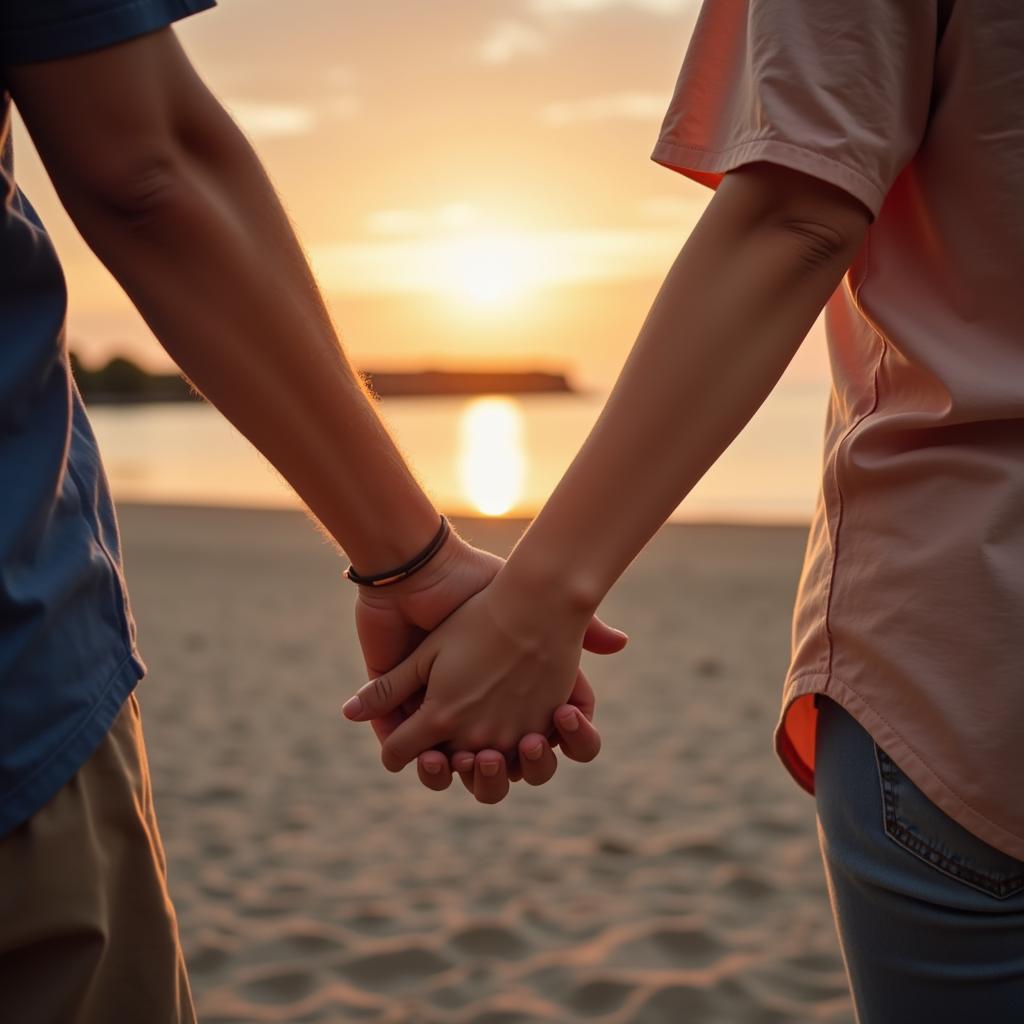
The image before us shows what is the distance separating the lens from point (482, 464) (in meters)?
27.6

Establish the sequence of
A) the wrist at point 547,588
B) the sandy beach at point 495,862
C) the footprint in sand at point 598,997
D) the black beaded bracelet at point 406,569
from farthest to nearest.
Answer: the sandy beach at point 495,862 → the footprint in sand at point 598,997 → the black beaded bracelet at point 406,569 → the wrist at point 547,588

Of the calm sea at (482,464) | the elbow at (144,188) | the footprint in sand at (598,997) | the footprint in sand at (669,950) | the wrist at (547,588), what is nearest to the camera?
the elbow at (144,188)

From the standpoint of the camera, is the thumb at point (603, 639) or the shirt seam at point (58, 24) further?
the thumb at point (603, 639)

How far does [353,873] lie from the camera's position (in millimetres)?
3598

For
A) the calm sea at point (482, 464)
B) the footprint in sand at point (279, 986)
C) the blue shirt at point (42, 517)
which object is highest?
the blue shirt at point (42, 517)

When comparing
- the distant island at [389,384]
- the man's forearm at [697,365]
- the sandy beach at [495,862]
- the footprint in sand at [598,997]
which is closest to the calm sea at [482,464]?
the man's forearm at [697,365]

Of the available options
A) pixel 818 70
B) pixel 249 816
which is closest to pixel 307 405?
pixel 818 70

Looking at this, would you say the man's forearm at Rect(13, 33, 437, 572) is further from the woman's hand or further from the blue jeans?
the blue jeans

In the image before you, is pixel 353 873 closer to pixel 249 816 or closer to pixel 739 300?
pixel 249 816

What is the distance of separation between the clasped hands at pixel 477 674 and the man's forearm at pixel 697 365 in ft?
0.49

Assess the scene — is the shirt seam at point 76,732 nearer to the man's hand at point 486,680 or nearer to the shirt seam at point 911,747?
the man's hand at point 486,680

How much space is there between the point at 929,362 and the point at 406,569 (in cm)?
83

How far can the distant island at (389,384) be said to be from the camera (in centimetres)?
6519

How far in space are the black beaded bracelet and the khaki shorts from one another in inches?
20.5
